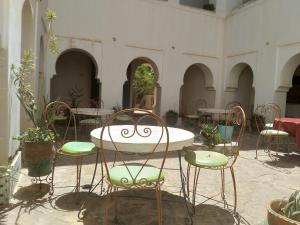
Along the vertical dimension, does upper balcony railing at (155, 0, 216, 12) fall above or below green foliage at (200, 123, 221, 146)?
above

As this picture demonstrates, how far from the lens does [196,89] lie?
14133 millimetres

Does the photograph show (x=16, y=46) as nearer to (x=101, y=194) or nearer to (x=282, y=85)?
(x=101, y=194)

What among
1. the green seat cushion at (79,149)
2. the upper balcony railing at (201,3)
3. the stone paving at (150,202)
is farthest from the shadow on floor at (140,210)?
the upper balcony railing at (201,3)

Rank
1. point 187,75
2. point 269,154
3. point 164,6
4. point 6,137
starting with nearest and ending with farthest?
point 6,137 < point 269,154 < point 164,6 < point 187,75

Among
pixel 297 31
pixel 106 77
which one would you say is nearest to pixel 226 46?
pixel 297 31

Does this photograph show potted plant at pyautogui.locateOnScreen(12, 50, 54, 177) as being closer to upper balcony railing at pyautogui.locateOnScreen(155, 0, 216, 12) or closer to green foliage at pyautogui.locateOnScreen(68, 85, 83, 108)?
green foliage at pyautogui.locateOnScreen(68, 85, 83, 108)

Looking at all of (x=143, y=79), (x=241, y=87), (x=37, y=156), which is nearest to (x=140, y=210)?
(x=37, y=156)

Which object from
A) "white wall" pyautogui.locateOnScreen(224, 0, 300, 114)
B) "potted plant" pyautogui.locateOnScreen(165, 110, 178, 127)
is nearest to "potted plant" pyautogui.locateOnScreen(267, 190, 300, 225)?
"white wall" pyautogui.locateOnScreen(224, 0, 300, 114)

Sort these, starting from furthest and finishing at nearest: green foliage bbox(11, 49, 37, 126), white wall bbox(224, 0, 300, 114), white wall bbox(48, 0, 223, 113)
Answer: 1. white wall bbox(48, 0, 223, 113)
2. white wall bbox(224, 0, 300, 114)
3. green foliage bbox(11, 49, 37, 126)

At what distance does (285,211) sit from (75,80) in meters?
12.5

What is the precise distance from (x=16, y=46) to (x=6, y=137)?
1242 mm

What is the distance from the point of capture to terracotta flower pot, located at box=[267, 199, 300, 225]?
1.99 m

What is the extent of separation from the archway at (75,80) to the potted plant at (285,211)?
11319 mm

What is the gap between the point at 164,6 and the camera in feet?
37.9
